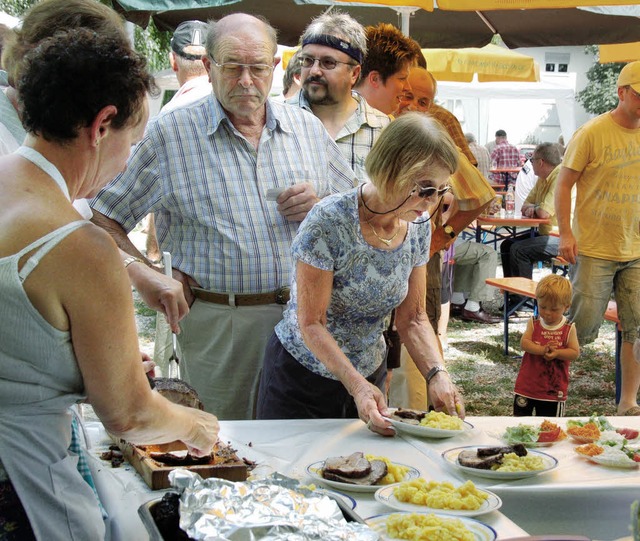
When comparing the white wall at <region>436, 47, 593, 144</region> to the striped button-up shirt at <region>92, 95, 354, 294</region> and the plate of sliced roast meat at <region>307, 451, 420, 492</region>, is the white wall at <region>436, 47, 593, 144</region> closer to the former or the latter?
the striped button-up shirt at <region>92, 95, 354, 294</region>

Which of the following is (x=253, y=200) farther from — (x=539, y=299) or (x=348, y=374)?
(x=539, y=299)

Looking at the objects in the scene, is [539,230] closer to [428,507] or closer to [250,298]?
[250,298]

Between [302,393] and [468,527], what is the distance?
1.03m

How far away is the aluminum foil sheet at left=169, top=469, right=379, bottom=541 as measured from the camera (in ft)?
4.34

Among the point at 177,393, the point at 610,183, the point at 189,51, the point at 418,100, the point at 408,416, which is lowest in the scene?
the point at 408,416

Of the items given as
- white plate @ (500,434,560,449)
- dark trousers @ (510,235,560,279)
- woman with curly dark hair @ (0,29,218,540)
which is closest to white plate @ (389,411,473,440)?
white plate @ (500,434,560,449)

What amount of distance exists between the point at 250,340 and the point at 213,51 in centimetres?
104

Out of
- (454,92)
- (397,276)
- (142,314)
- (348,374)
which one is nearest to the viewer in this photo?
(348,374)

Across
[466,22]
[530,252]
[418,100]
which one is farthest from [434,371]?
[466,22]

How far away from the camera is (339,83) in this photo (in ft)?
11.8

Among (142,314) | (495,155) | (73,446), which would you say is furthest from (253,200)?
(495,155)

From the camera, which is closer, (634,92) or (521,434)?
(521,434)

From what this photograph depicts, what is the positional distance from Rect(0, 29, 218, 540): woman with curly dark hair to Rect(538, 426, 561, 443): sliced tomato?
134 centimetres

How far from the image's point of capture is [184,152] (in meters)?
2.90
